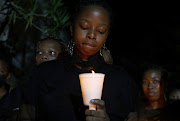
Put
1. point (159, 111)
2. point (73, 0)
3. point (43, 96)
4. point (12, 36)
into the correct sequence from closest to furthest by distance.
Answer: point (43, 96)
point (159, 111)
point (12, 36)
point (73, 0)

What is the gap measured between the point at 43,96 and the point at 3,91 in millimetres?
1899

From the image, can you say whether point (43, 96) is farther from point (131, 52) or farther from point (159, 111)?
point (131, 52)

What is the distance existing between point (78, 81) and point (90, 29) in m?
0.45

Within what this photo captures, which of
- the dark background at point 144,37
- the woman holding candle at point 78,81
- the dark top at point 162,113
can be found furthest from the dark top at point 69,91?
the dark background at point 144,37

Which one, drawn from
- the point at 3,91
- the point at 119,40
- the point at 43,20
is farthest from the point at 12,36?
the point at 119,40

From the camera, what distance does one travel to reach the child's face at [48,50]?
10.7ft

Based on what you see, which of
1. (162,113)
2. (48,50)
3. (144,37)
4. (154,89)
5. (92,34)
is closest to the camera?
(92,34)

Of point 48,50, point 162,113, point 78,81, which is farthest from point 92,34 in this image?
point 162,113

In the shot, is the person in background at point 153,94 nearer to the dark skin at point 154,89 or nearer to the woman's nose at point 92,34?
the dark skin at point 154,89

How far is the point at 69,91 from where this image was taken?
2.08 metres

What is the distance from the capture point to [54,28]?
5.29m

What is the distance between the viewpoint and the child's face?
10.7 feet

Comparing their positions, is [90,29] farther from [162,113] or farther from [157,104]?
[157,104]

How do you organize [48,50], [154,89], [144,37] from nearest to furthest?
[48,50], [154,89], [144,37]
